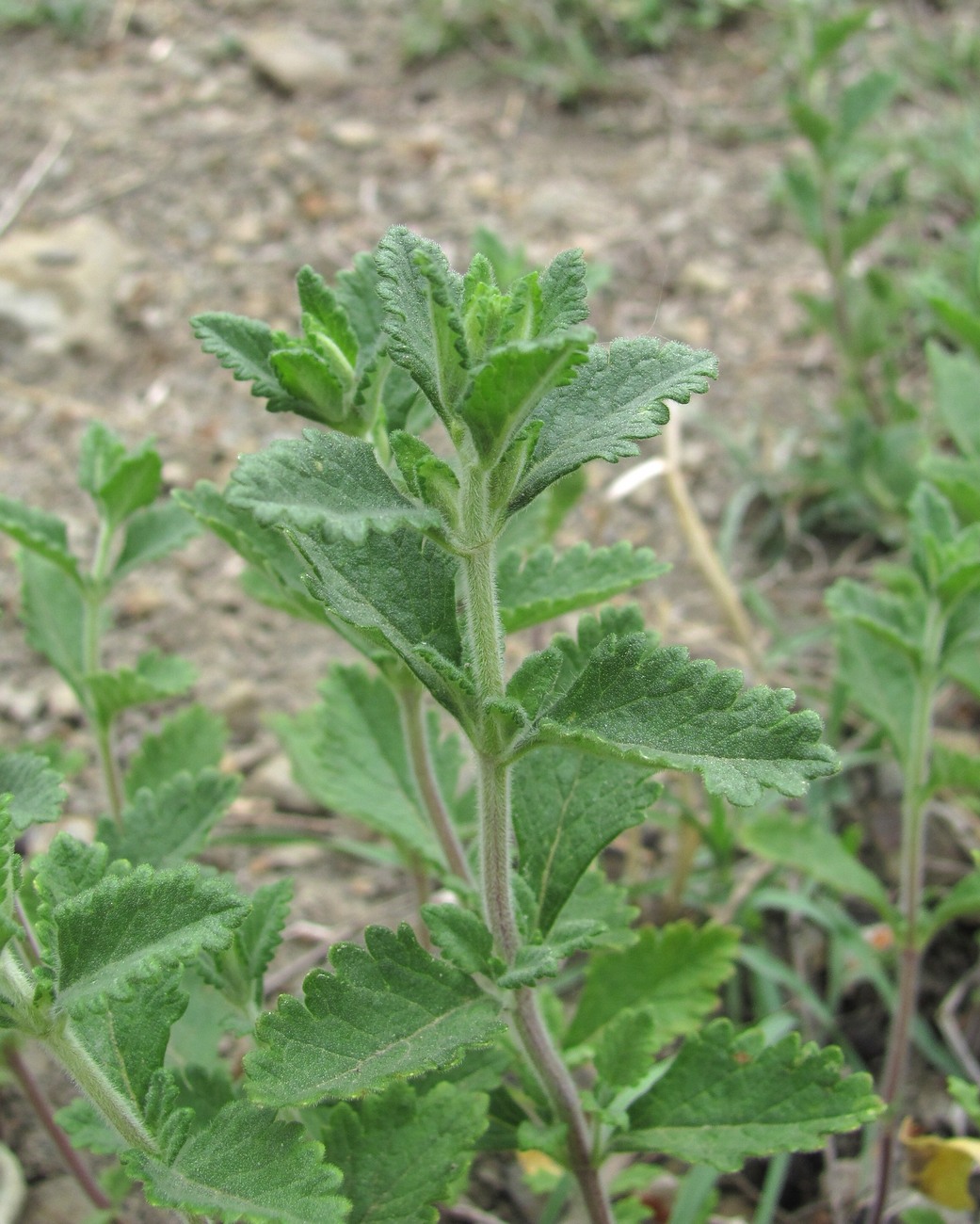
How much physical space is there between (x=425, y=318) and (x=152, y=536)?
1001 millimetres

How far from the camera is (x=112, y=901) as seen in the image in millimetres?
1239

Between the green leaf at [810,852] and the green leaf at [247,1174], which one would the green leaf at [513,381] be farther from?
the green leaf at [810,852]

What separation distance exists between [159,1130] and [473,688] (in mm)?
617

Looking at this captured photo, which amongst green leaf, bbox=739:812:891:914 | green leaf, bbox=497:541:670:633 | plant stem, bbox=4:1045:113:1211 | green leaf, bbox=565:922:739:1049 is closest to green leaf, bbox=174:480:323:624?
green leaf, bbox=497:541:670:633

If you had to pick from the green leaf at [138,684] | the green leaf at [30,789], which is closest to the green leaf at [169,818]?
the green leaf at [30,789]

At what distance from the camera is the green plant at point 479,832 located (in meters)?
1.20

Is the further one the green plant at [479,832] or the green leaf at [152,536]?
the green leaf at [152,536]

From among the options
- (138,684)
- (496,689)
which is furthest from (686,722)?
(138,684)

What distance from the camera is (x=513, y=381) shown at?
114 cm

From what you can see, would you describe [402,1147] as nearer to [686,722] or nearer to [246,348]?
[686,722]

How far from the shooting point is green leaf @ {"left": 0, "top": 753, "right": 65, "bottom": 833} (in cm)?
135

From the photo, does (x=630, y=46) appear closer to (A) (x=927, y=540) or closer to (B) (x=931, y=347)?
(B) (x=931, y=347)

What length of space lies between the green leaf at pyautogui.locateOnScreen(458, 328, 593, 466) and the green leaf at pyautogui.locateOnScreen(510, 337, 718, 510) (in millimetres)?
69

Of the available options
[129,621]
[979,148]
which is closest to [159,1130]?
[129,621]
